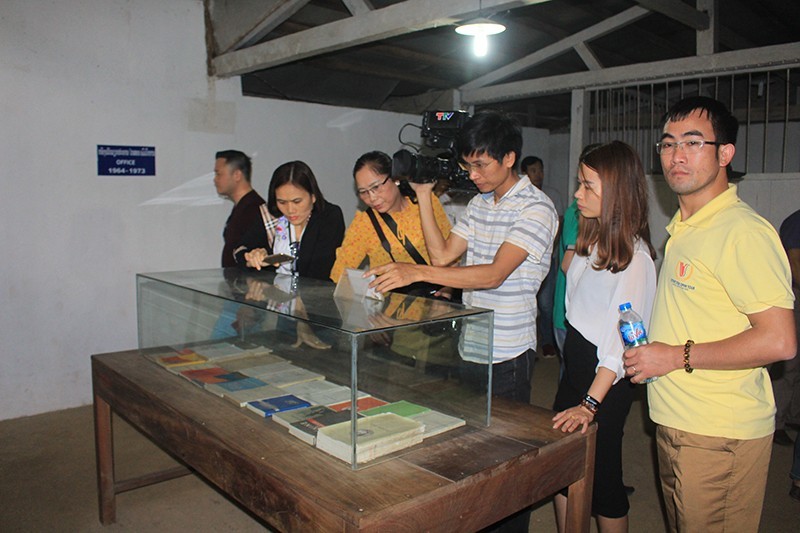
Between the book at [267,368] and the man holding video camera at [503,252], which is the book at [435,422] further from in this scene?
the book at [267,368]

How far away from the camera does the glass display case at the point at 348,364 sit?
1.53 m

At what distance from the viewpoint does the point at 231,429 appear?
1.71 m

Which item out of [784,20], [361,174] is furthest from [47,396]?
[784,20]

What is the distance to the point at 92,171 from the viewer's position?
13.5ft

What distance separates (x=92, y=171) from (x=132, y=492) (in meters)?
2.12

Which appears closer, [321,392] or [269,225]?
[321,392]

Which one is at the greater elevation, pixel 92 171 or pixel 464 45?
pixel 464 45

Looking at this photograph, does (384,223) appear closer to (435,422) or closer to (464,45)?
(435,422)

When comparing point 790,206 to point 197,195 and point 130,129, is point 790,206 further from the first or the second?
point 130,129

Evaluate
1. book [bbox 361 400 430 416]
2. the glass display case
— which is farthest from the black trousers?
book [bbox 361 400 430 416]

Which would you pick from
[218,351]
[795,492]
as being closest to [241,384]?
[218,351]

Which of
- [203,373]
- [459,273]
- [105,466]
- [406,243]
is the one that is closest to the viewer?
[459,273]

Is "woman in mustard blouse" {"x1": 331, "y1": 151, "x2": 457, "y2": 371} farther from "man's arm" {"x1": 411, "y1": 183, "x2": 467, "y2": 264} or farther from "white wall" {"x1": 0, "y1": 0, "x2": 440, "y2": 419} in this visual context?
"white wall" {"x1": 0, "y1": 0, "x2": 440, "y2": 419}

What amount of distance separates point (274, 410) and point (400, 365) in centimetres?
37
